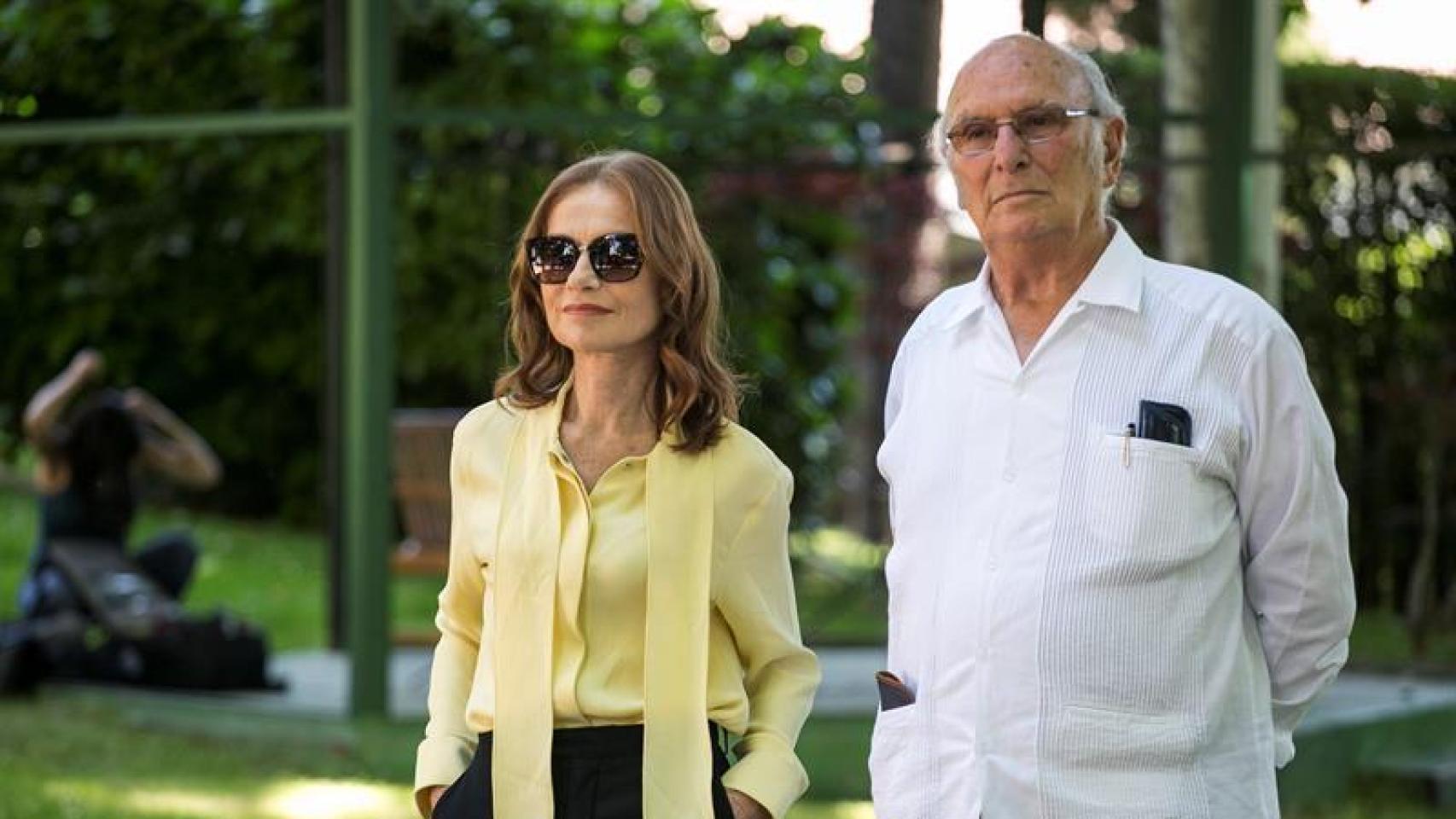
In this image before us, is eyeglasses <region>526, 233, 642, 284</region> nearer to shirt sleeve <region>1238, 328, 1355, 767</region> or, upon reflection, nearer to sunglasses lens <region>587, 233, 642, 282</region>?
sunglasses lens <region>587, 233, 642, 282</region>

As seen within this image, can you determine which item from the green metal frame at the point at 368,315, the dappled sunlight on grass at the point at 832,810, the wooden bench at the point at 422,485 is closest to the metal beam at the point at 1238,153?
the dappled sunlight on grass at the point at 832,810

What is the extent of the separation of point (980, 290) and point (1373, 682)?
6236 millimetres

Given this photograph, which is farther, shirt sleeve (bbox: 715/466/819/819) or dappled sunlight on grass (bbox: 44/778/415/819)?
dappled sunlight on grass (bbox: 44/778/415/819)

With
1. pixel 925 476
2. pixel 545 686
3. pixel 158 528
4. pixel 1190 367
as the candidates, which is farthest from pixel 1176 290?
pixel 158 528

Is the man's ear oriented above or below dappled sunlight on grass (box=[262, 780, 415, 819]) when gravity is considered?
above

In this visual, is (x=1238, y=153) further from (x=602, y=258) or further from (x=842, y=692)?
(x=602, y=258)

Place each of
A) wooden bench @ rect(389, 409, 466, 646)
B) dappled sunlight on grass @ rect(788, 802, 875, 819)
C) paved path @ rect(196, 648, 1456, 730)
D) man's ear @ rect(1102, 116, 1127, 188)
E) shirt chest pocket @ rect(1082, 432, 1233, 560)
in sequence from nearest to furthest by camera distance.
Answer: shirt chest pocket @ rect(1082, 432, 1233, 560), man's ear @ rect(1102, 116, 1127, 188), dappled sunlight on grass @ rect(788, 802, 875, 819), paved path @ rect(196, 648, 1456, 730), wooden bench @ rect(389, 409, 466, 646)

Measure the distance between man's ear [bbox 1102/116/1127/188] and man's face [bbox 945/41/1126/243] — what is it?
1 centimetres

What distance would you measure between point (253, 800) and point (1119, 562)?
5080 mm

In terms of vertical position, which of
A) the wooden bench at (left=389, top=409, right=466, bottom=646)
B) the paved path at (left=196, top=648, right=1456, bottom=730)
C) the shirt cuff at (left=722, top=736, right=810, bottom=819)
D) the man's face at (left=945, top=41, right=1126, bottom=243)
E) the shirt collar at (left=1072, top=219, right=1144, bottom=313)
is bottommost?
the paved path at (left=196, top=648, right=1456, bottom=730)

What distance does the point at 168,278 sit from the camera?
50.1 ft

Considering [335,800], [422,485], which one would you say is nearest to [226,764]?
[335,800]

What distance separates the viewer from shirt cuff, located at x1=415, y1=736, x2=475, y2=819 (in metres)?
3.24

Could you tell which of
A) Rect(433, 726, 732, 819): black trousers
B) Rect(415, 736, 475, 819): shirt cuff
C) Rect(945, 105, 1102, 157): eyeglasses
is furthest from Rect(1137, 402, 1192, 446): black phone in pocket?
Rect(415, 736, 475, 819): shirt cuff
